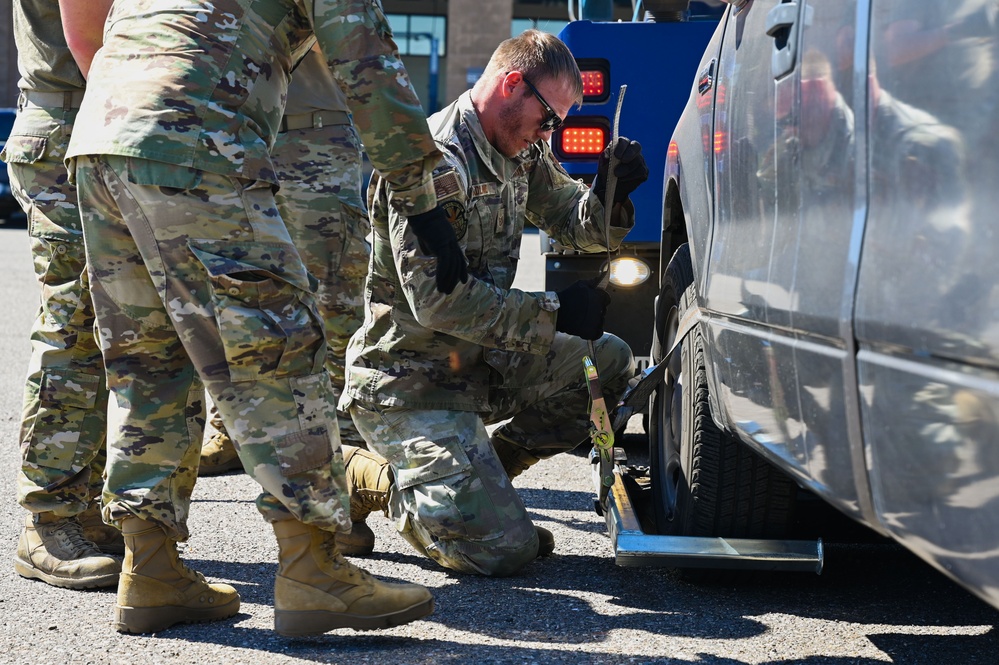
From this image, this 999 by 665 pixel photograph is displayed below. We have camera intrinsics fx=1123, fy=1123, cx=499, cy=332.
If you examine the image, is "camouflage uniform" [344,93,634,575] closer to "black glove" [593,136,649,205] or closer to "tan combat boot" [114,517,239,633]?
"black glove" [593,136,649,205]

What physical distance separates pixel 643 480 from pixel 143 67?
1.70 m

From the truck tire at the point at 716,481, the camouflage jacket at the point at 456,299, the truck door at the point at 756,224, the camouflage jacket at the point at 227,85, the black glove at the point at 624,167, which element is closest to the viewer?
the truck door at the point at 756,224

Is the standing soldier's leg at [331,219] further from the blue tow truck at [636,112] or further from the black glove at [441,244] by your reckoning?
the black glove at [441,244]

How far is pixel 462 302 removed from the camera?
2.72 meters

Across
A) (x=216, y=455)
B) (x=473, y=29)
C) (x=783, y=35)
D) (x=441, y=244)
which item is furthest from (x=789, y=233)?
(x=473, y=29)

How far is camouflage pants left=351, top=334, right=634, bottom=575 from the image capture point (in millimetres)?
2814

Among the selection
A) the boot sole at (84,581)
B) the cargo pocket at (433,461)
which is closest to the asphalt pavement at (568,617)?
the boot sole at (84,581)

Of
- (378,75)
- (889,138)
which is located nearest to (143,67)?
(378,75)

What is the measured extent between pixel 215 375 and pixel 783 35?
48.1 inches

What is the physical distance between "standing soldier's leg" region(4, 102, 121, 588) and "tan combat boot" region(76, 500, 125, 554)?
11cm

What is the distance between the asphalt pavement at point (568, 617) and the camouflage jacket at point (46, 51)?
1205 mm

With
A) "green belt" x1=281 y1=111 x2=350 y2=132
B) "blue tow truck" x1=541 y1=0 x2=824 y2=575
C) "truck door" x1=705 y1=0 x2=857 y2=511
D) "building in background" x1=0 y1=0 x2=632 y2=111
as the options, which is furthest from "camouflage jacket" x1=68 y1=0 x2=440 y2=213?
"building in background" x1=0 y1=0 x2=632 y2=111

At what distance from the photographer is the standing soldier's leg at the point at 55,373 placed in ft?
8.86

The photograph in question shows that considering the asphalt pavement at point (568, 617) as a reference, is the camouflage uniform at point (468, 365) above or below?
above
